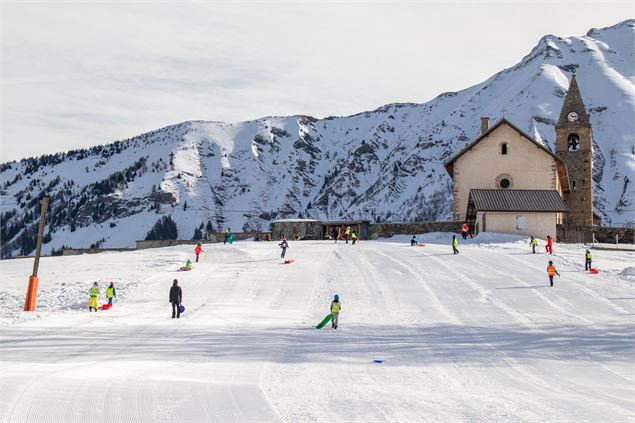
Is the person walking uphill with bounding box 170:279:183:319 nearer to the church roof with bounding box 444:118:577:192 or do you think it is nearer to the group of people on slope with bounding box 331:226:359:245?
the group of people on slope with bounding box 331:226:359:245

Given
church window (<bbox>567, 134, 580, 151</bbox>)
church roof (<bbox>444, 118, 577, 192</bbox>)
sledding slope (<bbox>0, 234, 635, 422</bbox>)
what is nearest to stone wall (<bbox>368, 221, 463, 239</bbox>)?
church roof (<bbox>444, 118, 577, 192</bbox>)

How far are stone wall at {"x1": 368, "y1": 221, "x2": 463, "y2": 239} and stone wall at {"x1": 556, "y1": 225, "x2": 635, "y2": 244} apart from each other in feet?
27.5

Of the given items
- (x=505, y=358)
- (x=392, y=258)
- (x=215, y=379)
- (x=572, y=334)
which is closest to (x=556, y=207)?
(x=392, y=258)

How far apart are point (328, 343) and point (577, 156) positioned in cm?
6170

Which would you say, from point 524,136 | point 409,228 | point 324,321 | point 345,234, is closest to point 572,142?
point 524,136

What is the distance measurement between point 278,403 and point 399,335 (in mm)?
10457

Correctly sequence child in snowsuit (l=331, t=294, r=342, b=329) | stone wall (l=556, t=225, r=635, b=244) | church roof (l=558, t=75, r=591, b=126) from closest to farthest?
child in snowsuit (l=331, t=294, r=342, b=329) < stone wall (l=556, t=225, r=635, b=244) < church roof (l=558, t=75, r=591, b=126)

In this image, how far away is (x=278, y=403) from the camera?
1295 cm

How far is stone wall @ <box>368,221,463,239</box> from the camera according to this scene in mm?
58562

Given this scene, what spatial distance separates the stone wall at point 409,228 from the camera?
5856cm

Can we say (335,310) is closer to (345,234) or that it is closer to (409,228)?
(345,234)

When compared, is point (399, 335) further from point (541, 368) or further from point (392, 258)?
point (392, 258)

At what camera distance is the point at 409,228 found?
198 feet

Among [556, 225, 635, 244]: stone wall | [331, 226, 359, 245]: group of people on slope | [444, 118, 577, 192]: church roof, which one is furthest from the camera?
[444, 118, 577, 192]: church roof
